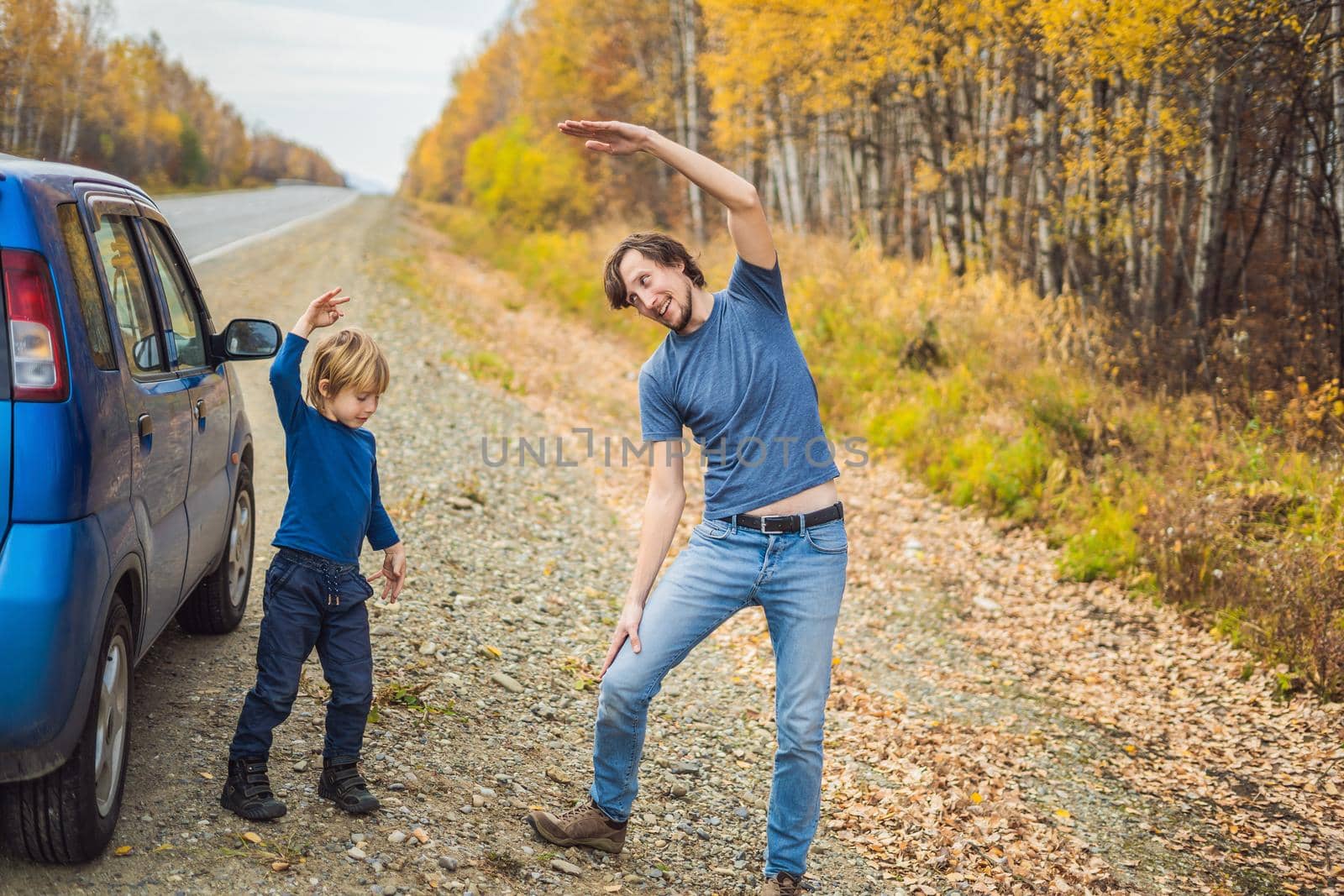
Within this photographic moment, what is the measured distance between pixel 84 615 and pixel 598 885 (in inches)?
79.0

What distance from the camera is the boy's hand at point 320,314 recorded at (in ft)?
10.9

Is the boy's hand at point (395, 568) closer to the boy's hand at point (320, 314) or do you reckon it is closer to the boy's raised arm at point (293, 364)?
the boy's raised arm at point (293, 364)

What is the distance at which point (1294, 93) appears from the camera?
9.13 m

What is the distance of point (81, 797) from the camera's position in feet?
9.60

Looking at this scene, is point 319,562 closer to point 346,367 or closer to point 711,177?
point 346,367

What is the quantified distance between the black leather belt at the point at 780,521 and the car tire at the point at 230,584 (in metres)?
2.73

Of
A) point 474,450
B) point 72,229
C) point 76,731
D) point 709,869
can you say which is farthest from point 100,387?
point 474,450

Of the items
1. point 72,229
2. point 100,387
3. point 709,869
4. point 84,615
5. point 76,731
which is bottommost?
point 709,869

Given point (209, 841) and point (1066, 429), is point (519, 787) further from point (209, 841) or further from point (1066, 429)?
point (1066, 429)

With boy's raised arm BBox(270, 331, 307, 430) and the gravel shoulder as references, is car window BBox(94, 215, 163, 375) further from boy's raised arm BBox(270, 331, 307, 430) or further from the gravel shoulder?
the gravel shoulder

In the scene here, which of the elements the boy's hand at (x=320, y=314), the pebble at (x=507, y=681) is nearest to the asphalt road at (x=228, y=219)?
the pebble at (x=507, y=681)

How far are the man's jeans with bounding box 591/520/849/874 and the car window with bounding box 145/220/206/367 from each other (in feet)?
7.13

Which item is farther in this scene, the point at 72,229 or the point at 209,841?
the point at 209,841

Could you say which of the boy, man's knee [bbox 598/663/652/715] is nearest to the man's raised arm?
the boy
